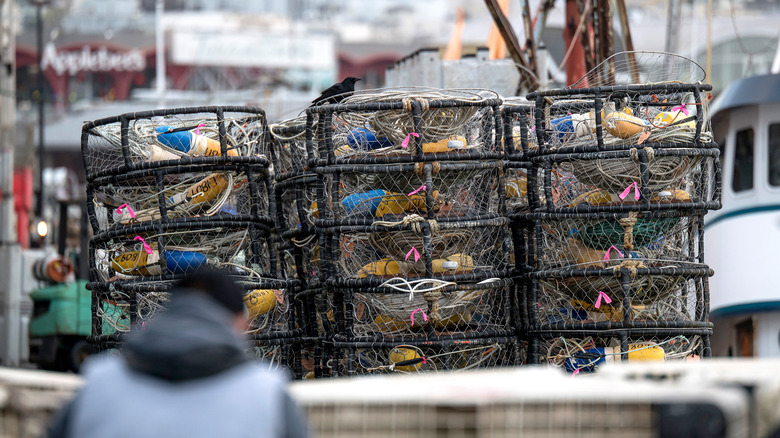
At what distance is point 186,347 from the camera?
212cm

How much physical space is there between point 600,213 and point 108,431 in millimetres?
2895

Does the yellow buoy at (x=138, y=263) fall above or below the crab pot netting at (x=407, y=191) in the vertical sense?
below

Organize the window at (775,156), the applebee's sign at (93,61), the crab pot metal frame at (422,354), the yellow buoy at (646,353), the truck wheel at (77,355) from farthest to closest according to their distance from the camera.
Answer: the applebee's sign at (93,61) → the truck wheel at (77,355) → the window at (775,156) → the yellow buoy at (646,353) → the crab pot metal frame at (422,354)

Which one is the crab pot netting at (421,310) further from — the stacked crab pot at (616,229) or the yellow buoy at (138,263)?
the yellow buoy at (138,263)

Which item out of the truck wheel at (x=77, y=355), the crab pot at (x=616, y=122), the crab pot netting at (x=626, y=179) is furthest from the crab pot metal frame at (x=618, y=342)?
the truck wheel at (x=77, y=355)

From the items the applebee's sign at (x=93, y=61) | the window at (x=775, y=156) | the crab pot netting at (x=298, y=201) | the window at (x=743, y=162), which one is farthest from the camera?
the applebee's sign at (x=93, y=61)

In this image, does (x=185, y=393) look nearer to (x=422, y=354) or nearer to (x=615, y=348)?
(x=422, y=354)

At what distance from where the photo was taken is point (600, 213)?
4.55 meters

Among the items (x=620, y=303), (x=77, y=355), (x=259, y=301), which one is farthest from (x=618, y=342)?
(x=77, y=355)

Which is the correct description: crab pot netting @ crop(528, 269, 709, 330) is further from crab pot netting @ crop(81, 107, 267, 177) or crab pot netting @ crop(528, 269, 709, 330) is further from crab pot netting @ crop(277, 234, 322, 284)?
crab pot netting @ crop(81, 107, 267, 177)

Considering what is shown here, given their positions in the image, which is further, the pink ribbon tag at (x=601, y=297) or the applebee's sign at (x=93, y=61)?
the applebee's sign at (x=93, y=61)

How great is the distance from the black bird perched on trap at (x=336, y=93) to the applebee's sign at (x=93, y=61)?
1835 inches

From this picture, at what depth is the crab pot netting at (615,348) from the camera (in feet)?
15.0

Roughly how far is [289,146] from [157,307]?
1278mm
